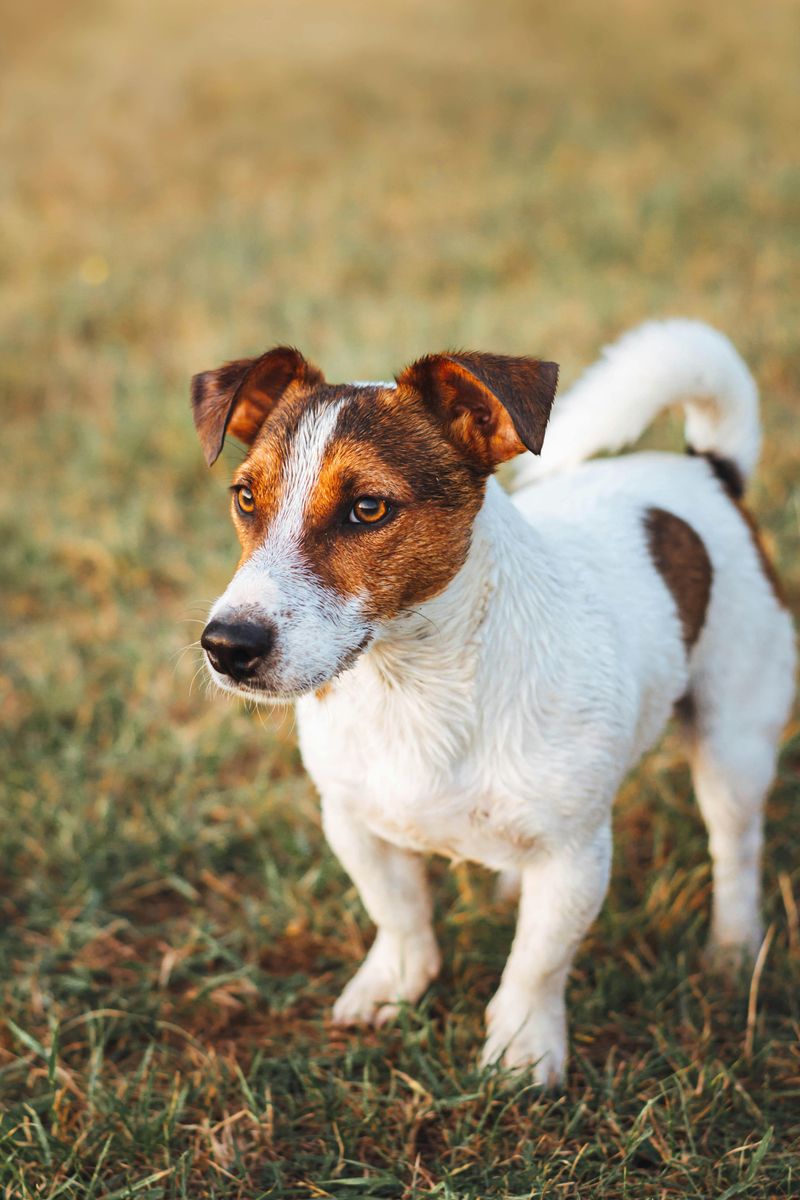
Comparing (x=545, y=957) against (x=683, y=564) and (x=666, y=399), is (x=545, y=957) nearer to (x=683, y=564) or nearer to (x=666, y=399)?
(x=683, y=564)

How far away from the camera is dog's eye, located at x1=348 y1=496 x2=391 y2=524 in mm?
2428

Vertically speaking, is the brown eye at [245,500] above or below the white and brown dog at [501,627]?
above

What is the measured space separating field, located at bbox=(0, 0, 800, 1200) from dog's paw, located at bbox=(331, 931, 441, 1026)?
0.08 m

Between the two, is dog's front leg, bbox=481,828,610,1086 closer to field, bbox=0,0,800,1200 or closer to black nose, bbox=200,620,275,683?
field, bbox=0,0,800,1200

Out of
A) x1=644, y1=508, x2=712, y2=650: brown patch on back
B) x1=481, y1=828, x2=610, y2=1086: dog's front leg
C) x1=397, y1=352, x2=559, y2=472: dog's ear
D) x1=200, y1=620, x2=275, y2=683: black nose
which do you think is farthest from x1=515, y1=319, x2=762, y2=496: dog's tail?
x1=200, y1=620, x2=275, y2=683: black nose

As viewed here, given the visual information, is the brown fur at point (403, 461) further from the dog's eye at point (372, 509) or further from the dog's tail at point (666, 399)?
the dog's tail at point (666, 399)

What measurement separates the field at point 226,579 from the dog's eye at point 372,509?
1.50m

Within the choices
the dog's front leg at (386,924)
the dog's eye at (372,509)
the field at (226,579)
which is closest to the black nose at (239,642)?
the dog's eye at (372,509)

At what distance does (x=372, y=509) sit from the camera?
7.98 feet

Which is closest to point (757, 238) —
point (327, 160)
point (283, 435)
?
point (327, 160)

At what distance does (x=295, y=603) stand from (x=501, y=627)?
589 mm

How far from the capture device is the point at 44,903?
3.66 m

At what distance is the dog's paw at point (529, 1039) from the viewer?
291cm

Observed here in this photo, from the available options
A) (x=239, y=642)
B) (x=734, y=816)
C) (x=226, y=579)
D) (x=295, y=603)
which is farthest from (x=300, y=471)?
(x=226, y=579)
